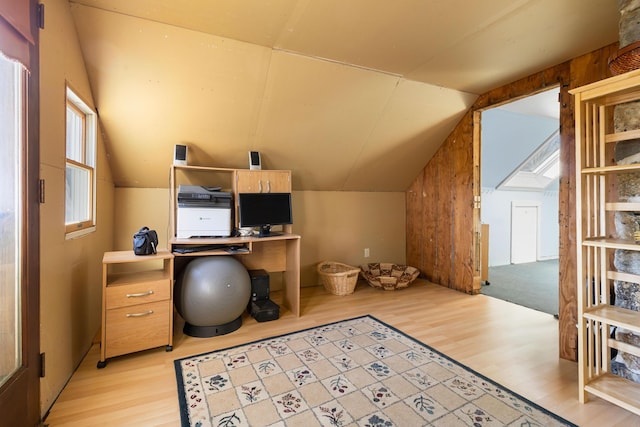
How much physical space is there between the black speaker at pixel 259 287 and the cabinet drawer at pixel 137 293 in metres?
0.86

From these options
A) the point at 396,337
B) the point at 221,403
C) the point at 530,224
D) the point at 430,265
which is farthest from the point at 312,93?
the point at 530,224

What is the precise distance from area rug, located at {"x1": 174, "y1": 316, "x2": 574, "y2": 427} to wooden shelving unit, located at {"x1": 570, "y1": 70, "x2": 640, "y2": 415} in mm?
425

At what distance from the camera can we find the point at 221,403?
1.59 meters

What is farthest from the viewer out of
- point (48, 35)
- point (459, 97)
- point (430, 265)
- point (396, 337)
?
point (430, 265)

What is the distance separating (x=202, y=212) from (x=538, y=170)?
543cm

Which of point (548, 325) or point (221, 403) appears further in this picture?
point (548, 325)

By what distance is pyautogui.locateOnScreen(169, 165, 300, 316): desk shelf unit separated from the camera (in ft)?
8.63

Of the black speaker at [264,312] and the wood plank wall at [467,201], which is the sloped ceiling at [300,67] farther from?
the black speaker at [264,312]

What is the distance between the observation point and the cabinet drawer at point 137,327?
6.48 feet

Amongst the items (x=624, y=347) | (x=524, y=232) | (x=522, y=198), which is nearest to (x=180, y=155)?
(x=624, y=347)

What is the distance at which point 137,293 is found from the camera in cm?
204

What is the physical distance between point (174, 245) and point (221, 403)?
1.33m

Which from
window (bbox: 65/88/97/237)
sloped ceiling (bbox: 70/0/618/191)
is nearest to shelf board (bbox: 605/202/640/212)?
sloped ceiling (bbox: 70/0/618/191)

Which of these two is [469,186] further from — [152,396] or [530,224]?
[152,396]
